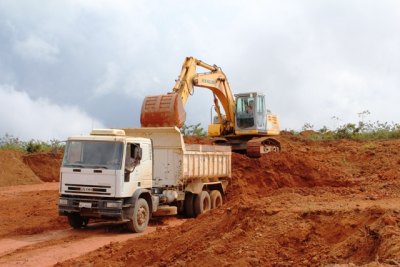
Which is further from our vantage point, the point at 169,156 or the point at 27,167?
the point at 27,167

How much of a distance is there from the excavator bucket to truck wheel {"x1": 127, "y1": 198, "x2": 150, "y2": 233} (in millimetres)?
3461

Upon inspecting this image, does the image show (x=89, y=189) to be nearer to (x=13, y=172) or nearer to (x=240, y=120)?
(x=240, y=120)

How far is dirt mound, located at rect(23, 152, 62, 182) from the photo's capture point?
31.8 m

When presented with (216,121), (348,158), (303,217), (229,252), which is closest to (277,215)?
(303,217)

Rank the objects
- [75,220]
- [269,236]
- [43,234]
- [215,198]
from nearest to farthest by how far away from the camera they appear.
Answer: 1. [269,236]
2. [43,234]
3. [75,220]
4. [215,198]

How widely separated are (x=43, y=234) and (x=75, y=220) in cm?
100

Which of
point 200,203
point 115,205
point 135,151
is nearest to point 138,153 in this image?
point 135,151

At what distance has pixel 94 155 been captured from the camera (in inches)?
590

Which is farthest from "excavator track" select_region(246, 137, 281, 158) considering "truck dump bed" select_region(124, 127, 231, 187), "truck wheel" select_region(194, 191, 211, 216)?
"truck dump bed" select_region(124, 127, 231, 187)

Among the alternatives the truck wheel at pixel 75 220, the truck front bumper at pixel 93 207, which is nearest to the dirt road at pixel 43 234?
the truck wheel at pixel 75 220

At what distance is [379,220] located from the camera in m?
8.89

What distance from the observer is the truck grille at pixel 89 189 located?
14.8m

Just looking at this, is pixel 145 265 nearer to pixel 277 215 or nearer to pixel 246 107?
pixel 277 215

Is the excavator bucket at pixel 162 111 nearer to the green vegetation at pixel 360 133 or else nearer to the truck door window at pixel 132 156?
the truck door window at pixel 132 156
